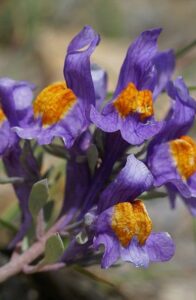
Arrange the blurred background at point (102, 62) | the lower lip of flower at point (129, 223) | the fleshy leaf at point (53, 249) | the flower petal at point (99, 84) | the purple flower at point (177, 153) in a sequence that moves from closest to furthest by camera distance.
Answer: the lower lip of flower at point (129, 223)
the fleshy leaf at point (53, 249)
the purple flower at point (177, 153)
the flower petal at point (99, 84)
the blurred background at point (102, 62)

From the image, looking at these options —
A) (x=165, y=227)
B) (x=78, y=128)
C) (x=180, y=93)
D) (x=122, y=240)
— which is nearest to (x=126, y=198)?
(x=122, y=240)

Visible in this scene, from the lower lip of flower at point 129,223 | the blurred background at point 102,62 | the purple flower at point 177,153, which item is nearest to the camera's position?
the lower lip of flower at point 129,223

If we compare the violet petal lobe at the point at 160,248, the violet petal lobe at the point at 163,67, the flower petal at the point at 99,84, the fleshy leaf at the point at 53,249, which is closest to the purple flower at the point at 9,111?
the flower petal at the point at 99,84

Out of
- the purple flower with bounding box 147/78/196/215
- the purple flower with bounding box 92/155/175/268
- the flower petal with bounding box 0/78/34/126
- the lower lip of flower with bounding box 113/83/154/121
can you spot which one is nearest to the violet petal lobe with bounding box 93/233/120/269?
the purple flower with bounding box 92/155/175/268

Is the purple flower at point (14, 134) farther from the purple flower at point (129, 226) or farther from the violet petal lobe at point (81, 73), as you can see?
the purple flower at point (129, 226)

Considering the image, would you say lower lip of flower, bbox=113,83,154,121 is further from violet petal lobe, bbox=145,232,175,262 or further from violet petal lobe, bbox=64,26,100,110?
violet petal lobe, bbox=145,232,175,262

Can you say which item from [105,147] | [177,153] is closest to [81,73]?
[105,147]

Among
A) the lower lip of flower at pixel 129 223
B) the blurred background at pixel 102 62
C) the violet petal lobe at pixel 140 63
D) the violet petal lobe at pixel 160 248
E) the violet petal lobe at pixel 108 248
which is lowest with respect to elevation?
the blurred background at pixel 102 62
